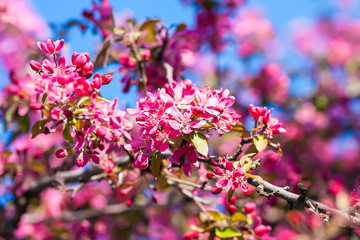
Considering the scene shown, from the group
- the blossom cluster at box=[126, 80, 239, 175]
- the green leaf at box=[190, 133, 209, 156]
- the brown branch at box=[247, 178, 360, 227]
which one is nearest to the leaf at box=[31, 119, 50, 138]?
the blossom cluster at box=[126, 80, 239, 175]

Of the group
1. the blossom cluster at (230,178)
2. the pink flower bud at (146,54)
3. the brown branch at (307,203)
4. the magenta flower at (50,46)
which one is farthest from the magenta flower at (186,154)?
the pink flower bud at (146,54)

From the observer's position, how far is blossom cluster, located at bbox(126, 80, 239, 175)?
183 centimetres

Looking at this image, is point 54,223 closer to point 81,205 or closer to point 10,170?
point 81,205

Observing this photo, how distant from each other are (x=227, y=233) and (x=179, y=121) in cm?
90

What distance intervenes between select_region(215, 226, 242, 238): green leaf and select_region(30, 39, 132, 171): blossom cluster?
0.87m

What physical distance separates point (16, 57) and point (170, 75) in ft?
16.3

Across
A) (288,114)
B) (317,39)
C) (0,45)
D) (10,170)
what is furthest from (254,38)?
(10,170)

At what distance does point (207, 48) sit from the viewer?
16.0 feet

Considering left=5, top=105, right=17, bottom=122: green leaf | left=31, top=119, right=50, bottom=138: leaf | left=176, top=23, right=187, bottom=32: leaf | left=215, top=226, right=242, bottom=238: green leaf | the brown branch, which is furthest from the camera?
left=5, top=105, right=17, bottom=122: green leaf

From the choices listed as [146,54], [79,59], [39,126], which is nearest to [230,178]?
[79,59]

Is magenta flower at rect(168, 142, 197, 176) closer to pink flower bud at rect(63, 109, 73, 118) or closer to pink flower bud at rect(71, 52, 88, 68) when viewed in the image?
pink flower bud at rect(63, 109, 73, 118)

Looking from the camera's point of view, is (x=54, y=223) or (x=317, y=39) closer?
(x=54, y=223)

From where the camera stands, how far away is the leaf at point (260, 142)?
2.00m

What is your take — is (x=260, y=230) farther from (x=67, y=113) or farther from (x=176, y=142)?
(x=67, y=113)
